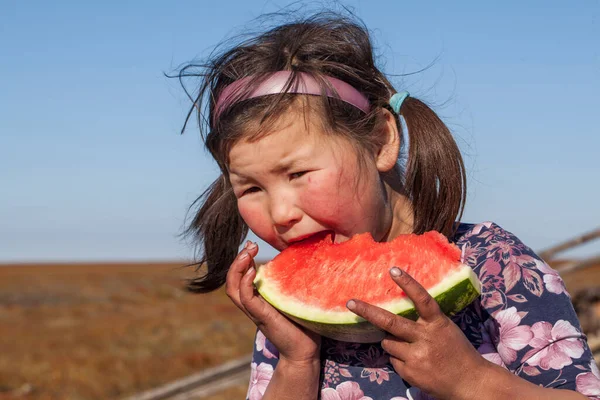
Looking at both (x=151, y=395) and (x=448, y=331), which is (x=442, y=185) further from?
(x=151, y=395)

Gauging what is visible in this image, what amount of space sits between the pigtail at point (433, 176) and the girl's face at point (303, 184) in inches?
7.8

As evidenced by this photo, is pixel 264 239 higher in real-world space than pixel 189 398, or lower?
higher

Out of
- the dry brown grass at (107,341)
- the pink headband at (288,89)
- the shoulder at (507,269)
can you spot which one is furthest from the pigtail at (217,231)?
the dry brown grass at (107,341)

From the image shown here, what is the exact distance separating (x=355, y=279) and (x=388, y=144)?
1.55 ft

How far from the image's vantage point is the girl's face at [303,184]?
206cm

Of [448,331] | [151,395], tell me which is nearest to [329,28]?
[448,331]

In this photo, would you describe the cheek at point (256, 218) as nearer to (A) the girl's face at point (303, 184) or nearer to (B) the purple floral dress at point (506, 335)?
(A) the girl's face at point (303, 184)

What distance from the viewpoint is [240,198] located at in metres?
2.22

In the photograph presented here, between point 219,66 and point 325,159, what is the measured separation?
0.66 m

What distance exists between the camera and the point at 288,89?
2182 millimetres

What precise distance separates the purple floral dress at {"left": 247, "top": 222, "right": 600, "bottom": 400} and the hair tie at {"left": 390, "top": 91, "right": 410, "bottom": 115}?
46 centimetres

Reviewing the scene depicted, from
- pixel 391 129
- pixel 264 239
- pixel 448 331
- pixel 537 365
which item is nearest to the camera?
pixel 448 331

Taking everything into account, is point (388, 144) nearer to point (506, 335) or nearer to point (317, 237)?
point (317, 237)

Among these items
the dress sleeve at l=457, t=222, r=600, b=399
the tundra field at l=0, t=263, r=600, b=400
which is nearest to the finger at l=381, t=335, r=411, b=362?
the dress sleeve at l=457, t=222, r=600, b=399
